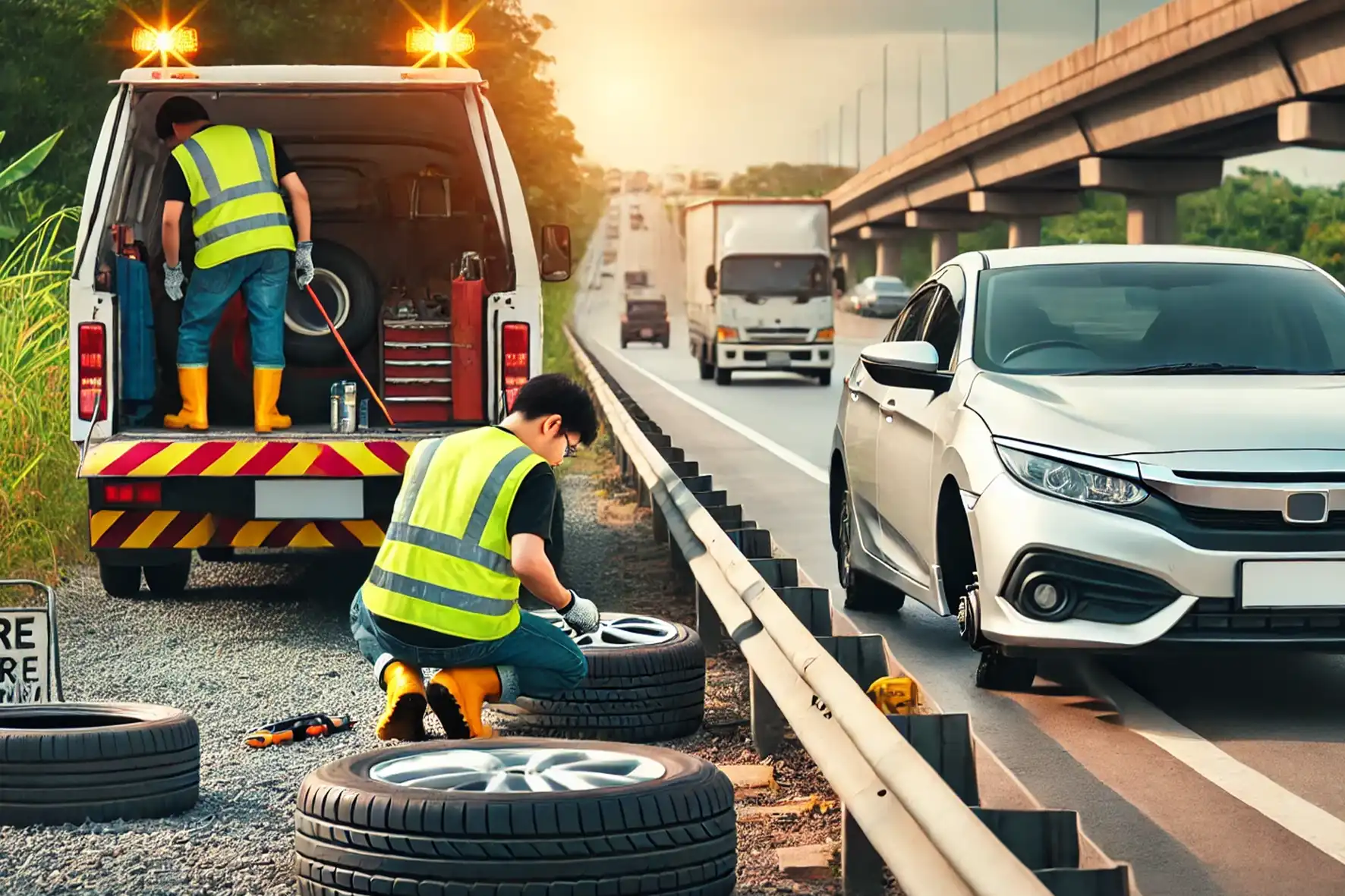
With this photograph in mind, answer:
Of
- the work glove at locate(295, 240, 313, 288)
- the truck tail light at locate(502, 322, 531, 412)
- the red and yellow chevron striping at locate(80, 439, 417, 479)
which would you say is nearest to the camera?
the red and yellow chevron striping at locate(80, 439, 417, 479)

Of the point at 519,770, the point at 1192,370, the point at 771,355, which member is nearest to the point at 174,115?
the point at 1192,370

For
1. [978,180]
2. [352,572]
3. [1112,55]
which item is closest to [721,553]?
[352,572]

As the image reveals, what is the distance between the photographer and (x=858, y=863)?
5.05m

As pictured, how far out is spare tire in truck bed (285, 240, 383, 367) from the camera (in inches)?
438

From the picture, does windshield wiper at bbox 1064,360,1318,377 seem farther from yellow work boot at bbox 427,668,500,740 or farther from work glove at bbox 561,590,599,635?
yellow work boot at bbox 427,668,500,740

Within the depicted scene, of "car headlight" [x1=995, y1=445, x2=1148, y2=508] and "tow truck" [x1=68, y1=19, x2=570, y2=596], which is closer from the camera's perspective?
"car headlight" [x1=995, y1=445, x2=1148, y2=508]

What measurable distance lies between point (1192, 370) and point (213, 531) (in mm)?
4329

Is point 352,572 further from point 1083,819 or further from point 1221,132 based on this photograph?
point 1221,132

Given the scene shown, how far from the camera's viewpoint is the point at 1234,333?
838cm

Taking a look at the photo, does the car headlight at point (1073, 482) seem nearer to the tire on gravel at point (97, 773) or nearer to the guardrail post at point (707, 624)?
the guardrail post at point (707, 624)

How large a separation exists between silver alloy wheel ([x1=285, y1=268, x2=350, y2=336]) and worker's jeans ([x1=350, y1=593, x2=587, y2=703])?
4700mm

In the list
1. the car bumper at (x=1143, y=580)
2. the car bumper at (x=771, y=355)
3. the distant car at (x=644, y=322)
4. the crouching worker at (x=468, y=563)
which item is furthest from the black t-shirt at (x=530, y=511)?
the distant car at (x=644, y=322)

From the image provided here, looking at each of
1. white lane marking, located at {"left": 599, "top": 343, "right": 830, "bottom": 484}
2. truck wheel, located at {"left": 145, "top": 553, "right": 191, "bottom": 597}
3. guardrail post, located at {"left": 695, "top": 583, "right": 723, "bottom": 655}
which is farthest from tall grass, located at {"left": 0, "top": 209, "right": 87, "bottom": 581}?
white lane marking, located at {"left": 599, "top": 343, "right": 830, "bottom": 484}

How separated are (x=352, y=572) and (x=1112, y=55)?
35.3m
